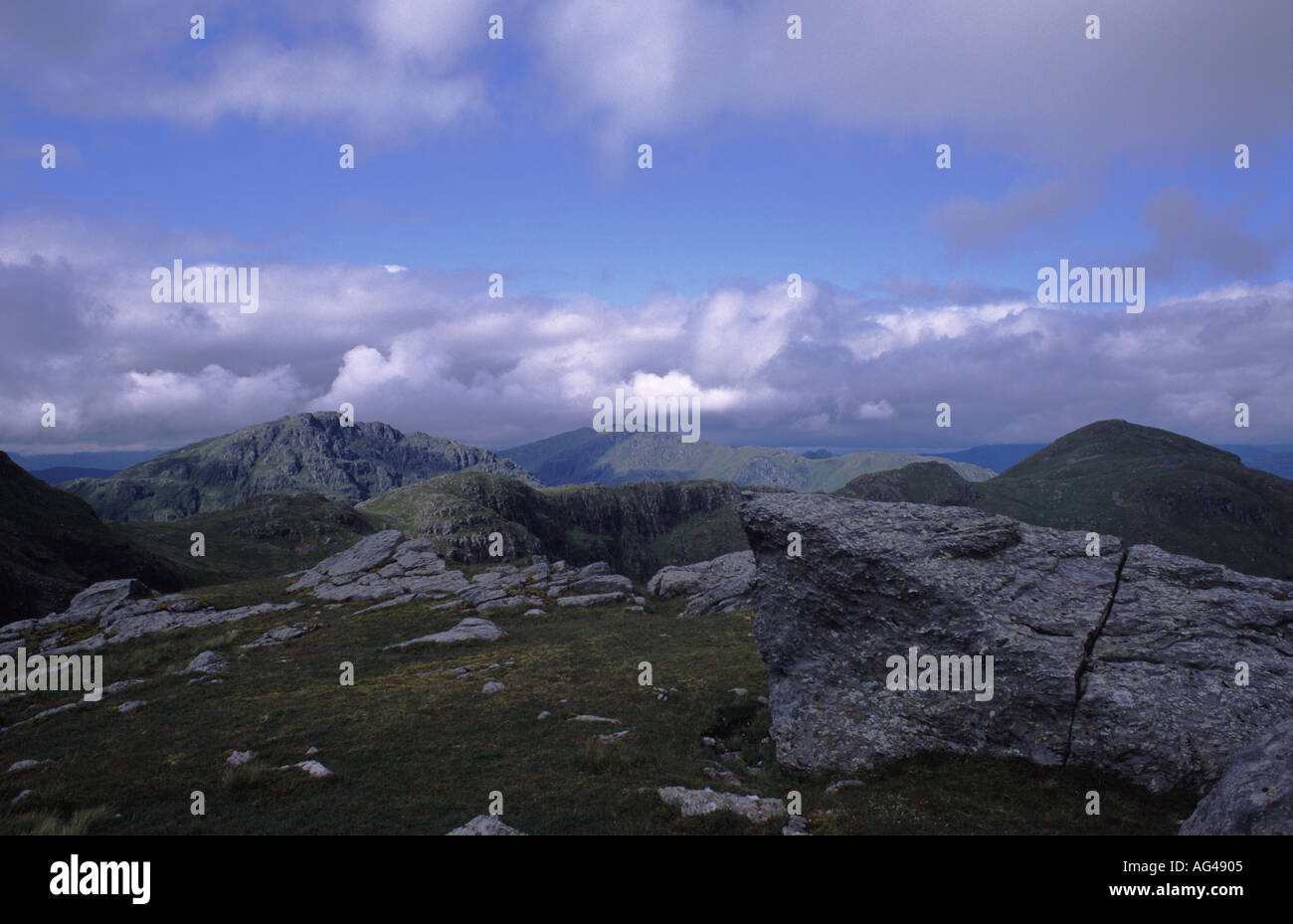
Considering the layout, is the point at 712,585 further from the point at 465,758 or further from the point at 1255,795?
the point at 1255,795

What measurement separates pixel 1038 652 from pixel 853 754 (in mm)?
7411

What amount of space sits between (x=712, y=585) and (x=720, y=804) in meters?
46.6

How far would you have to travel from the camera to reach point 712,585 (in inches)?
2501

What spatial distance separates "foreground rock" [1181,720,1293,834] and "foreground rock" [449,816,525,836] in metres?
16.4

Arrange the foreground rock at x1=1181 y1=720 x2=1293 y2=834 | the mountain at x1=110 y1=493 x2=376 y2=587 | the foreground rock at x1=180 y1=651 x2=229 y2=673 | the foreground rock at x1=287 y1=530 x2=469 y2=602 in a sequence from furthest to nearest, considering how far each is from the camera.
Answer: the mountain at x1=110 y1=493 x2=376 y2=587
the foreground rock at x1=287 y1=530 x2=469 y2=602
the foreground rock at x1=180 y1=651 x2=229 y2=673
the foreground rock at x1=1181 y1=720 x2=1293 y2=834

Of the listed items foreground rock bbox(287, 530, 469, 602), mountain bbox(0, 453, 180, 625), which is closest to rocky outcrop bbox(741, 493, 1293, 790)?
foreground rock bbox(287, 530, 469, 602)

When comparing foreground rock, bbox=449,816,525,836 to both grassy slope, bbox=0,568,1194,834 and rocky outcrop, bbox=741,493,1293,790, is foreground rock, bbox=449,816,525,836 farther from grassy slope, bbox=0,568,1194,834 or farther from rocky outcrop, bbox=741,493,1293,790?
rocky outcrop, bbox=741,493,1293,790

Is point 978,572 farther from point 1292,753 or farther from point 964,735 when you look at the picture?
point 1292,753

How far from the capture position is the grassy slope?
17172 mm

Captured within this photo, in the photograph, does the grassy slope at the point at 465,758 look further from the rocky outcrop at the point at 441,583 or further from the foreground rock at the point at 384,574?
the foreground rock at the point at 384,574

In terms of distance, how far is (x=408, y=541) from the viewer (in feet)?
314

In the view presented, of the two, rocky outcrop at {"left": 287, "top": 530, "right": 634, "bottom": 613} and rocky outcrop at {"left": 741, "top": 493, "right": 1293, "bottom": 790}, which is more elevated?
rocky outcrop at {"left": 741, "top": 493, "right": 1293, "bottom": 790}

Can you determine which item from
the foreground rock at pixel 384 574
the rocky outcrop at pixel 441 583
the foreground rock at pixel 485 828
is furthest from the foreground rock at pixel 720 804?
the foreground rock at pixel 384 574
